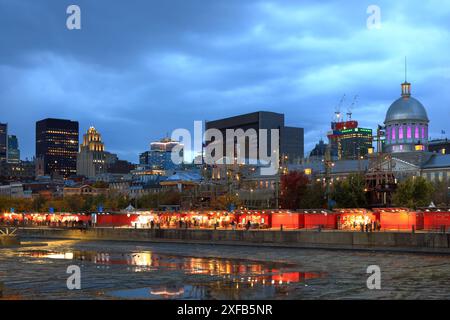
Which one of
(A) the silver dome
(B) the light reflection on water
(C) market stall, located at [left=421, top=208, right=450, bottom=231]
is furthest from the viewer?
(A) the silver dome

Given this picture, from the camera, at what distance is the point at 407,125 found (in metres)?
175

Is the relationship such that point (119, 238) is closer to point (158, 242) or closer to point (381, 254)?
point (158, 242)

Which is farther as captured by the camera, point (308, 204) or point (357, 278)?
point (308, 204)

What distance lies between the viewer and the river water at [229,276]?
28.3 meters

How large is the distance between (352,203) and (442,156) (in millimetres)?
86803

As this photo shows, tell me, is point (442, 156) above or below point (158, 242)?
above

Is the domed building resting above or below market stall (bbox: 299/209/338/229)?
above

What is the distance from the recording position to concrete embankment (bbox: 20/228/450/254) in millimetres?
53844

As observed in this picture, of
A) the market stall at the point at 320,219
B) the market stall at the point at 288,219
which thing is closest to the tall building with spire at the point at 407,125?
the market stall at the point at 288,219

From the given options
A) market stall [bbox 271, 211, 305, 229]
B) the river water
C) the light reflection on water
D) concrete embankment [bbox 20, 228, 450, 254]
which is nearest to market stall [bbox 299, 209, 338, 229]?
market stall [bbox 271, 211, 305, 229]

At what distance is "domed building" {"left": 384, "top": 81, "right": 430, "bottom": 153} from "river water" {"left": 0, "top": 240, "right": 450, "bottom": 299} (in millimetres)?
126099

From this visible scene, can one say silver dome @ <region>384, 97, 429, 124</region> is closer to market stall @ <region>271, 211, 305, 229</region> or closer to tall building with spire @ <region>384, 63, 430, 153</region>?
tall building with spire @ <region>384, 63, 430, 153</region>
